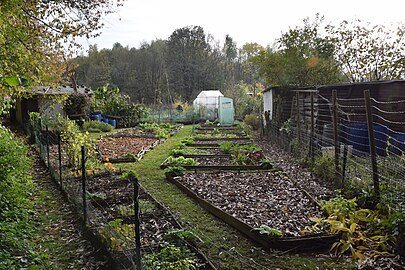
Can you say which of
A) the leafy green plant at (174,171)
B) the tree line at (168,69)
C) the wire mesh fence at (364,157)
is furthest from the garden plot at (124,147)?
the tree line at (168,69)

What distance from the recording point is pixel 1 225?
4.36 meters

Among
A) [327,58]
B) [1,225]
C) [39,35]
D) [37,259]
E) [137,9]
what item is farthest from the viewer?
[327,58]

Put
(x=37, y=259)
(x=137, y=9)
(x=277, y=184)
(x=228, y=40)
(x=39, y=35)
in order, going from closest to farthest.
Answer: (x=37, y=259) → (x=277, y=184) → (x=39, y=35) → (x=137, y=9) → (x=228, y=40)

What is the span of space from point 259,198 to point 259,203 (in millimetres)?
318

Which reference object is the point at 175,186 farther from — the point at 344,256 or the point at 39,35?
the point at 39,35

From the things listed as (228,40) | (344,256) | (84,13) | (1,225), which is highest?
(228,40)

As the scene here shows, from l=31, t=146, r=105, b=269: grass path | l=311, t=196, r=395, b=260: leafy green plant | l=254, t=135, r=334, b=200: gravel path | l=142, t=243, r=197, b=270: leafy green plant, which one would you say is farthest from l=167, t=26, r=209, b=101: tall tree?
l=142, t=243, r=197, b=270: leafy green plant

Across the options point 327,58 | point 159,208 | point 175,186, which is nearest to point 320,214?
point 159,208

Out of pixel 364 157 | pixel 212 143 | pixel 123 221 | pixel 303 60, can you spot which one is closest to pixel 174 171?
pixel 123 221

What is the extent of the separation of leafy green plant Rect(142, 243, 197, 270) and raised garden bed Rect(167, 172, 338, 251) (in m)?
1.13

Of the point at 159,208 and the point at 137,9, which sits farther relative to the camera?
the point at 137,9

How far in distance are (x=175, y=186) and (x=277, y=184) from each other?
7.06ft

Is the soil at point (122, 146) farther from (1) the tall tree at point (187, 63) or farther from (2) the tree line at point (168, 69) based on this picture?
(1) the tall tree at point (187, 63)

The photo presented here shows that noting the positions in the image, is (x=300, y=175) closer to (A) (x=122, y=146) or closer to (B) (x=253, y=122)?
(A) (x=122, y=146)
